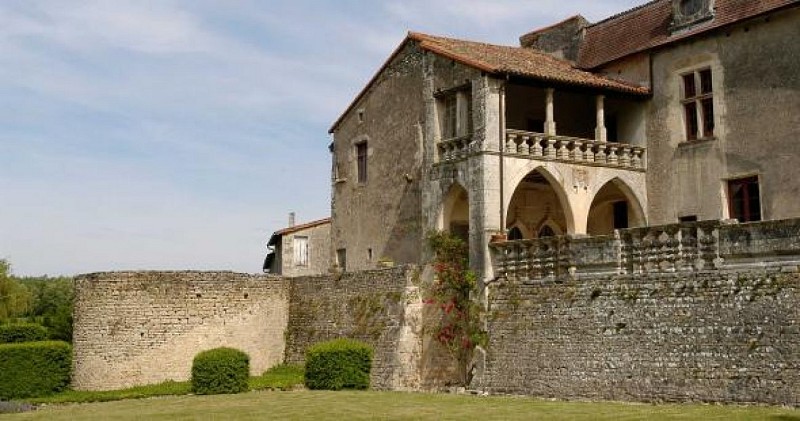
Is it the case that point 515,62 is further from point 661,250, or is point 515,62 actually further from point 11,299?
point 11,299

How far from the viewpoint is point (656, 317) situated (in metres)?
19.1

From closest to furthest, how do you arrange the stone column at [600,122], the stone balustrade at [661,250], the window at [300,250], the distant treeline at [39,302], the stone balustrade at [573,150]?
the stone balustrade at [661,250] → the stone balustrade at [573,150] → the stone column at [600,122] → the distant treeline at [39,302] → the window at [300,250]

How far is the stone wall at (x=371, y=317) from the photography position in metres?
24.9

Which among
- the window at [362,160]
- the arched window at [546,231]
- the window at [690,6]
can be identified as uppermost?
the window at [690,6]

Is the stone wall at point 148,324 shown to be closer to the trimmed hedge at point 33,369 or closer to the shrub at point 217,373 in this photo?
the trimmed hedge at point 33,369

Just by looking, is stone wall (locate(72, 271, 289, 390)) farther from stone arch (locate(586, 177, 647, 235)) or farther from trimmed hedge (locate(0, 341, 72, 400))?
stone arch (locate(586, 177, 647, 235))

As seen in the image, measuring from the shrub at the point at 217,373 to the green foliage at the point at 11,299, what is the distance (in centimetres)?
2754

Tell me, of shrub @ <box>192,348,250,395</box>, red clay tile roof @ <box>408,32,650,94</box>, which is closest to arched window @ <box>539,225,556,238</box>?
red clay tile roof @ <box>408,32,650,94</box>

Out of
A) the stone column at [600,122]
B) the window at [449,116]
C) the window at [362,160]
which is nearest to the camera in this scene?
the stone column at [600,122]

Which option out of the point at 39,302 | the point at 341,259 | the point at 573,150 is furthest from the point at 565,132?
the point at 39,302

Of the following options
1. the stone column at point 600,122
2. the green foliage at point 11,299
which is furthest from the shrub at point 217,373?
the green foliage at point 11,299

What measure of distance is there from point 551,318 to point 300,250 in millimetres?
20895

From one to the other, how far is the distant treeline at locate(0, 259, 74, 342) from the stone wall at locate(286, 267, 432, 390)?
1065 centimetres

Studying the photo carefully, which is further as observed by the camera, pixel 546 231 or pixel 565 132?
pixel 546 231
